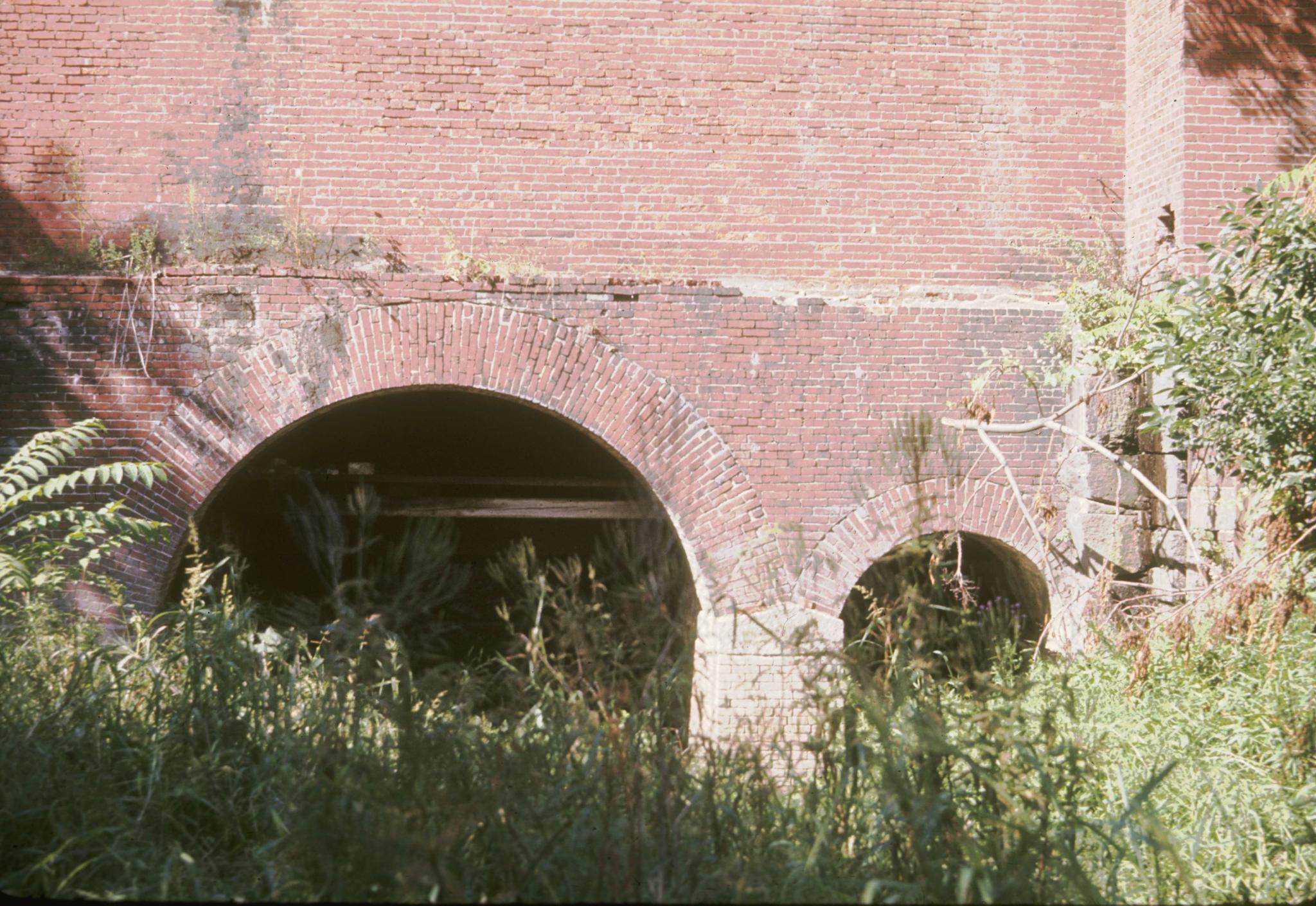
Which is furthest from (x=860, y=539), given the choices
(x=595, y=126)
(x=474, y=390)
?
(x=595, y=126)

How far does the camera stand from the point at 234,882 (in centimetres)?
320

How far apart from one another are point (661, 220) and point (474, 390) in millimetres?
1862

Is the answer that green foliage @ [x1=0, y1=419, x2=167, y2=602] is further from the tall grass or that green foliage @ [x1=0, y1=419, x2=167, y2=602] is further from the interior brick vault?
the tall grass

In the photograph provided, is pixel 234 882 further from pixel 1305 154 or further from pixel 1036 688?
pixel 1305 154

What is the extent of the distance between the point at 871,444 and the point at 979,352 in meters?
1.04

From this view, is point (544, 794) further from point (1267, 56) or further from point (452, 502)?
point (1267, 56)

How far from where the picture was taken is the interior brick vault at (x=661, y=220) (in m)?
6.96

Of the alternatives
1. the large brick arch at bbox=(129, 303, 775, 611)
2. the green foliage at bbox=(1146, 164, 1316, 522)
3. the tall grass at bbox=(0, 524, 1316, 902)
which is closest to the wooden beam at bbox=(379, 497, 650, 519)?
the large brick arch at bbox=(129, 303, 775, 611)

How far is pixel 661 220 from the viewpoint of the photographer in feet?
24.6

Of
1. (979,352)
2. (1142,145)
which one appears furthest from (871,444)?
(1142,145)

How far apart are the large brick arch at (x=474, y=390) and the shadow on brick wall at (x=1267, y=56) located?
438 centimetres

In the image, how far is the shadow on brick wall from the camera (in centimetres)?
719

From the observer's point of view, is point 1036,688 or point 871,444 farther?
point 871,444

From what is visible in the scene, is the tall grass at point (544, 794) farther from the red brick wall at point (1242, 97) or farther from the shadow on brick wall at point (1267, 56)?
the shadow on brick wall at point (1267, 56)
